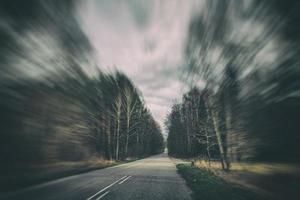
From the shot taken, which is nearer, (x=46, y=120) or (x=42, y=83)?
(x=42, y=83)

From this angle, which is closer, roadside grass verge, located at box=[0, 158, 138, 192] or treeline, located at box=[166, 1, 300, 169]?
treeline, located at box=[166, 1, 300, 169]

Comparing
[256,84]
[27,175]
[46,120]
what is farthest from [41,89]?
[256,84]

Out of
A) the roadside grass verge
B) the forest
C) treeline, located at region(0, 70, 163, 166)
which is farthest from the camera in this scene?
treeline, located at region(0, 70, 163, 166)

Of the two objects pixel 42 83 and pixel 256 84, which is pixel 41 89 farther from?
pixel 256 84

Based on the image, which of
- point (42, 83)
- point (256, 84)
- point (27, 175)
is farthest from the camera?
point (42, 83)

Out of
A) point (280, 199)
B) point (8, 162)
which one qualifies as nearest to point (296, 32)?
point (280, 199)

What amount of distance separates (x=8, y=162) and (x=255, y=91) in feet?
34.9

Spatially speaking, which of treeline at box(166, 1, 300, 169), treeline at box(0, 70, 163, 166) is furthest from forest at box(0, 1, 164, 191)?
treeline at box(166, 1, 300, 169)

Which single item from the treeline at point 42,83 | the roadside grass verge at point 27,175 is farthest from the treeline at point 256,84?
the roadside grass verge at point 27,175

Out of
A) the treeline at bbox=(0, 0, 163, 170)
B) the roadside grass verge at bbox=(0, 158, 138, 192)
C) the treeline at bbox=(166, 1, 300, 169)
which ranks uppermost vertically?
the treeline at bbox=(0, 0, 163, 170)

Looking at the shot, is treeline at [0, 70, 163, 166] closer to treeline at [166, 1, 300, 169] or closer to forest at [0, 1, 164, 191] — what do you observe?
forest at [0, 1, 164, 191]

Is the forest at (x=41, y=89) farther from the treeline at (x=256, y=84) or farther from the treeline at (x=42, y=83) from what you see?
the treeline at (x=256, y=84)

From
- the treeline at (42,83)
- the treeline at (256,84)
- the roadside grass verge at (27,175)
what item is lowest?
the roadside grass verge at (27,175)

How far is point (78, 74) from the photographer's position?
1573cm
